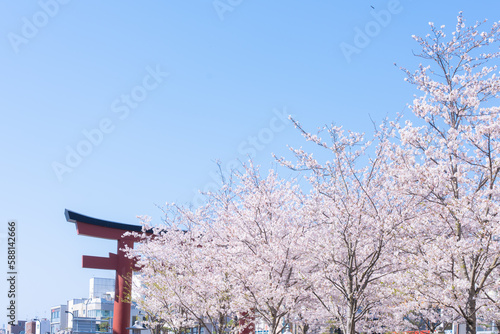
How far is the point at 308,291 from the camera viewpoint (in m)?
15.9

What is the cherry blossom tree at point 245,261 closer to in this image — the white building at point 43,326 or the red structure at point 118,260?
the red structure at point 118,260

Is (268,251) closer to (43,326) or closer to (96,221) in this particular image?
(96,221)

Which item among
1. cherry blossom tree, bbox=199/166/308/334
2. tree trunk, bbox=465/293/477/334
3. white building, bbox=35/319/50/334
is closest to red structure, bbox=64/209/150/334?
cherry blossom tree, bbox=199/166/308/334

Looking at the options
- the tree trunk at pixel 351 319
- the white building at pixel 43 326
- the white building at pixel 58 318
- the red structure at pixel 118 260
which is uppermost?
the red structure at pixel 118 260

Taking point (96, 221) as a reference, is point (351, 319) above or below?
below

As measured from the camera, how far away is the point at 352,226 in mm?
13656

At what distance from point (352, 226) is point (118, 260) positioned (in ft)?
56.0

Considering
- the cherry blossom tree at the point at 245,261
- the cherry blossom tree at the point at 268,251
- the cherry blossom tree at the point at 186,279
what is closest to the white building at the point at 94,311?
the cherry blossom tree at the point at 186,279

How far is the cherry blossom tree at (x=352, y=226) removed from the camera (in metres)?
13.4

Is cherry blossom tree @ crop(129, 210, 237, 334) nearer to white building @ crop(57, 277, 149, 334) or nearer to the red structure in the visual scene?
the red structure

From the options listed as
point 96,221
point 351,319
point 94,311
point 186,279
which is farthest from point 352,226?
point 94,311

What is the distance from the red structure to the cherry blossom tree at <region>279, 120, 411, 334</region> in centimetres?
1429

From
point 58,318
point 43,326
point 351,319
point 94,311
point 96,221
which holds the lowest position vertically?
point 43,326

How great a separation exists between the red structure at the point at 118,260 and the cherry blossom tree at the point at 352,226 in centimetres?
1429
